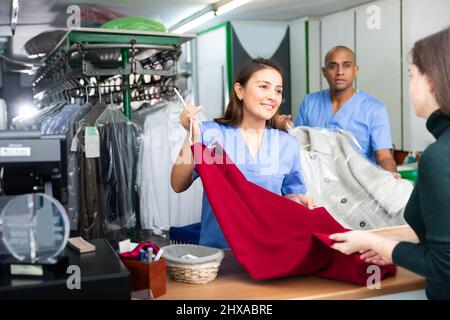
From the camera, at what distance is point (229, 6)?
241 inches

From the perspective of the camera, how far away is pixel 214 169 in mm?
1947

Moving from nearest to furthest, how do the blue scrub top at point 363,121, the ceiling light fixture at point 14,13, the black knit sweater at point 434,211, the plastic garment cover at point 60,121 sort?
the black knit sweater at point 434,211 < the blue scrub top at point 363,121 < the plastic garment cover at point 60,121 < the ceiling light fixture at point 14,13

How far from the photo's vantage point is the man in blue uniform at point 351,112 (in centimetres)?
360

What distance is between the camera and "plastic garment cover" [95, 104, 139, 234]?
12.8 feet

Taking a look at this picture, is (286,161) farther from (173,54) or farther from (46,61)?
(46,61)

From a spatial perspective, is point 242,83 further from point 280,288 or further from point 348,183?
point 280,288

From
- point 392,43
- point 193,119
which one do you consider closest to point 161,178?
point 193,119

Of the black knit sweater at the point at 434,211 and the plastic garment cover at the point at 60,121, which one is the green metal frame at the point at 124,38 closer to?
the plastic garment cover at the point at 60,121

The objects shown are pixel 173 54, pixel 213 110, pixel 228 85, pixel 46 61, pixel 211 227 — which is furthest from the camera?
pixel 213 110

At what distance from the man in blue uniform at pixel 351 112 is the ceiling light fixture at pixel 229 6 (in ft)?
7.94

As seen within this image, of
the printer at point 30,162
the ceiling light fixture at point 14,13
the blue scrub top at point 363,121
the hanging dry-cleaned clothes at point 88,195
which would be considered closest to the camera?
the printer at point 30,162

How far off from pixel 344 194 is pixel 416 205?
3.91ft

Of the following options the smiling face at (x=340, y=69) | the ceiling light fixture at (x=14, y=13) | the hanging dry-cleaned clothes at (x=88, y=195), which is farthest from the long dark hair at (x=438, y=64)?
the ceiling light fixture at (x=14, y=13)

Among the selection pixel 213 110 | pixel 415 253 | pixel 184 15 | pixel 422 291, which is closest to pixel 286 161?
pixel 422 291
